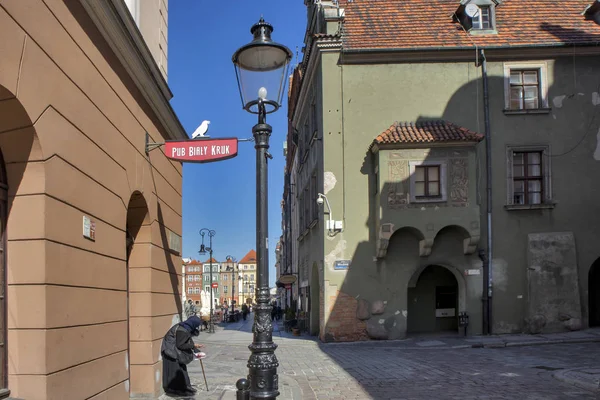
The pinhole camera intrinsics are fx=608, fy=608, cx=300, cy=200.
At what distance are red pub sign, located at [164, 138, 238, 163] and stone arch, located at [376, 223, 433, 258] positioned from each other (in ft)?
41.4

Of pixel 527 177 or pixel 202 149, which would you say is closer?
pixel 202 149

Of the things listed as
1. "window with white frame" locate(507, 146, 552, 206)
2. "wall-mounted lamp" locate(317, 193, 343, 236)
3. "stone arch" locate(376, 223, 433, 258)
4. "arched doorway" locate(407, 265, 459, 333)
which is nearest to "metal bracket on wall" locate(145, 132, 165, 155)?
"stone arch" locate(376, 223, 433, 258)

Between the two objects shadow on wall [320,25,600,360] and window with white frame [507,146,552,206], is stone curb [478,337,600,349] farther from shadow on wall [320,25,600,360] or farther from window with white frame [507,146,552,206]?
window with white frame [507,146,552,206]

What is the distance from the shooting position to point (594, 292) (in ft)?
74.7

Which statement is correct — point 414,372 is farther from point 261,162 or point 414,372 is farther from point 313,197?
point 313,197

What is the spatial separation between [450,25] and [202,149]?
1718cm

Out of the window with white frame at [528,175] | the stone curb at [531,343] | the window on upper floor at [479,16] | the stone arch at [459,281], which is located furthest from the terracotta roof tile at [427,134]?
the stone curb at [531,343]

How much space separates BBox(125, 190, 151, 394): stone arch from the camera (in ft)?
30.0

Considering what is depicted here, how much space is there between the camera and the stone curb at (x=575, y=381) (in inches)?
390

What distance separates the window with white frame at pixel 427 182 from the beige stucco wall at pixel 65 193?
1325 centimetres

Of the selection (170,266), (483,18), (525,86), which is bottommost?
(170,266)

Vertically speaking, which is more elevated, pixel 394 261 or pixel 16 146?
pixel 16 146

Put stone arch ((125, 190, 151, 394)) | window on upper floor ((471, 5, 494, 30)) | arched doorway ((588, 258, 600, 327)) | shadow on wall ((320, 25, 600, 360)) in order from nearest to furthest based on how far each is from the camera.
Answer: stone arch ((125, 190, 151, 394))
shadow on wall ((320, 25, 600, 360))
arched doorway ((588, 258, 600, 327))
window on upper floor ((471, 5, 494, 30))

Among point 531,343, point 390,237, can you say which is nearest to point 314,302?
point 390,237
